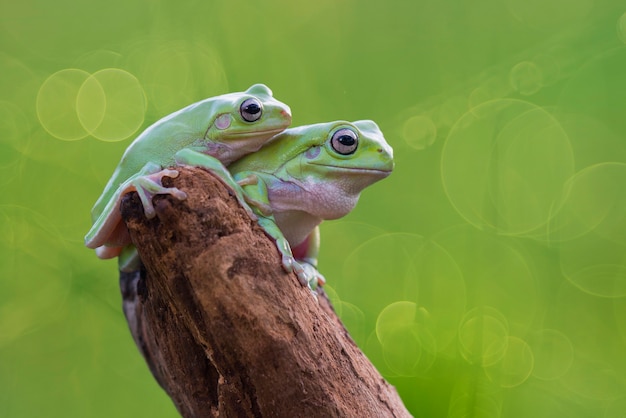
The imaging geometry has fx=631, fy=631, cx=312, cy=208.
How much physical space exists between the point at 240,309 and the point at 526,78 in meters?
2.13

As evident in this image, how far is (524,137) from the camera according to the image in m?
2.96

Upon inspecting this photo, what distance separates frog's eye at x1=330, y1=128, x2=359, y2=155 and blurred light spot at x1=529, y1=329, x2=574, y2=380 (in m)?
1.72

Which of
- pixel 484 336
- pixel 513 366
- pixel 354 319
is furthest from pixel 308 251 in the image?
pixel 513 366

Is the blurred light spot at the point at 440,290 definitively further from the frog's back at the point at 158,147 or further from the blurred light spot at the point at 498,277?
the frog's back at the point at 158,147

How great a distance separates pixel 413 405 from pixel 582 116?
4.97ft

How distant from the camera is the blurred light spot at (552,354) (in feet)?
9.20

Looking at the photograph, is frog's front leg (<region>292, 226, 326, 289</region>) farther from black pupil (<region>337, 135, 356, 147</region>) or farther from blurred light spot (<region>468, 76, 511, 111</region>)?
blurred light spot (<region>468, 76, 511, 111</region>)

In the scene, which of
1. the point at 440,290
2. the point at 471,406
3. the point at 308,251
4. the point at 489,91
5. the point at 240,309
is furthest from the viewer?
the point at 489,91

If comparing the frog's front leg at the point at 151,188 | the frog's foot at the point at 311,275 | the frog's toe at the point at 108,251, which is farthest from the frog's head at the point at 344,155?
the frog's toe at the point at 108,251

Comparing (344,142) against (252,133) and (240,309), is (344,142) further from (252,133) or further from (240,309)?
(240,309)

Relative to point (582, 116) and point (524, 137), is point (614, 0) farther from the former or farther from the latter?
point (524, 137)

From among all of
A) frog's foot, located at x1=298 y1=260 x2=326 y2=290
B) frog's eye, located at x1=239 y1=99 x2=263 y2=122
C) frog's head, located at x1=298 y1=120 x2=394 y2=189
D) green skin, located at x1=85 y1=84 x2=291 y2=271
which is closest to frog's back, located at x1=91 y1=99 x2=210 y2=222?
green skin, located at x1=85 y1=84 x2=291 y2=271

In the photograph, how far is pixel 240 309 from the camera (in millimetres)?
1289

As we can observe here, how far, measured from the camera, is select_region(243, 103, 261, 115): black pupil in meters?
1.49
